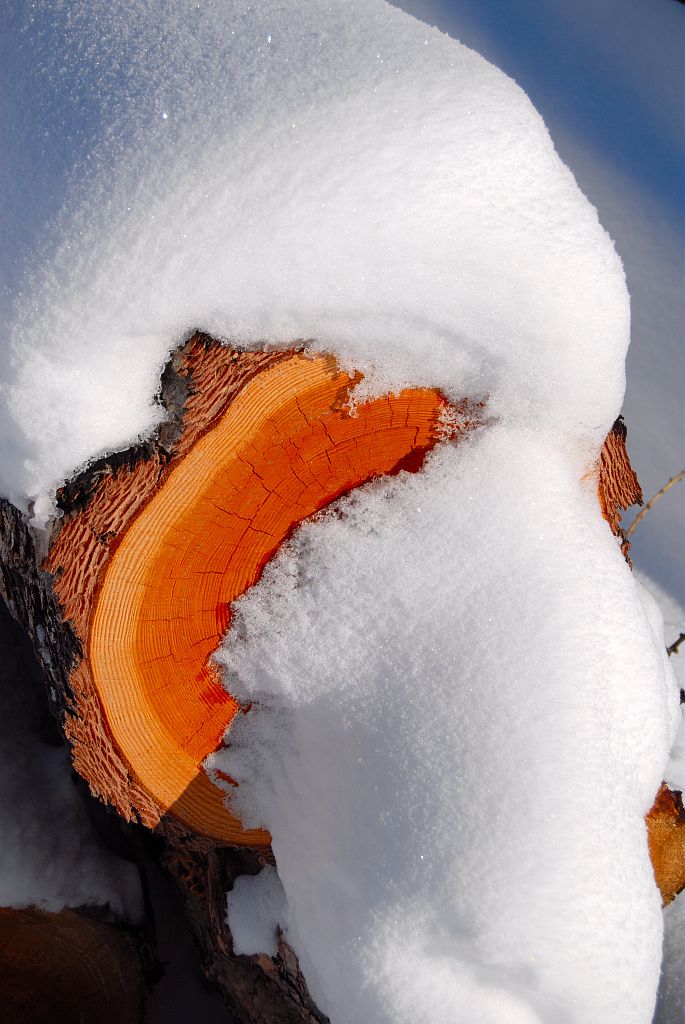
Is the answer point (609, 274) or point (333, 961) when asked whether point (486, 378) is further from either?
point (333, 961)

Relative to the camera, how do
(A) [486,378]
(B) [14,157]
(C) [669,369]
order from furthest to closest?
(C) [669,369] → (A) [486,378] → (B) [14,157]

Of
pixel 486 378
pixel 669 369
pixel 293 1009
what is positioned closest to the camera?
pixel 486 378

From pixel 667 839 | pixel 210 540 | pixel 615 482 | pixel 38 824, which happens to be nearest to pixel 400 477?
pixel 210 540

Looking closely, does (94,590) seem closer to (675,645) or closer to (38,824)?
(38,824)

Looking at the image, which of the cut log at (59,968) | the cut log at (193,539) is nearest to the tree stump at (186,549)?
the cut log at (193,539)

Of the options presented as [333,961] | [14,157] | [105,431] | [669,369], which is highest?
[669,369]

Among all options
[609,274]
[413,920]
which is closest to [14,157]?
[609,274]

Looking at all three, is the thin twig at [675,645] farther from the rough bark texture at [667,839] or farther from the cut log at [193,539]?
the cut log at [193,539]

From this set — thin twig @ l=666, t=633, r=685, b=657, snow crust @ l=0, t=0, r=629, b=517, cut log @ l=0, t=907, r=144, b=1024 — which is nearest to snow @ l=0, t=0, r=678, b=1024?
snow crust @ l=0, t=0, r=629, b=517
